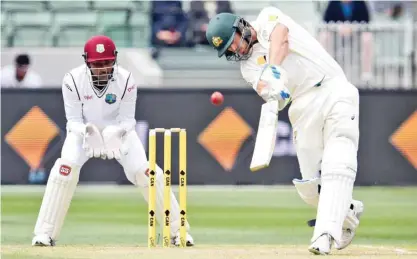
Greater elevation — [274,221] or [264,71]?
[264,71]

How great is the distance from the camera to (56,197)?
8.71 metres

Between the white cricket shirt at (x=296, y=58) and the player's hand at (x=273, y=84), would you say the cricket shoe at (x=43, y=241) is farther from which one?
the player's hand at (x=273, y=84)

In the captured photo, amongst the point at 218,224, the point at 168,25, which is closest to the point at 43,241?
the point at 218,224

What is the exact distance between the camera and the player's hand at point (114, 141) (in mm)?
8602

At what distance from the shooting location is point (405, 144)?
15016 millimetres

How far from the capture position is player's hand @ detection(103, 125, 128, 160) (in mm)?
8602

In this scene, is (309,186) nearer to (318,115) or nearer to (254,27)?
(318,115)

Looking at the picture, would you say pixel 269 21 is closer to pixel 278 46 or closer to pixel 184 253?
pixel 278 46

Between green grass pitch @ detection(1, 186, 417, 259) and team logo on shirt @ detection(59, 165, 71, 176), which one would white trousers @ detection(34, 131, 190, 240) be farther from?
green grass pitch @ detection(1, 186, 417, 259)

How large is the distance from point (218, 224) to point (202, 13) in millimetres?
7114

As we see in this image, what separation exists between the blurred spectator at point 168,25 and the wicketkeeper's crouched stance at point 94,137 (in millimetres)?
8983

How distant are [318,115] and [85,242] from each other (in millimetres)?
2790

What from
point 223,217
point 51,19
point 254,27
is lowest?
point 223,217

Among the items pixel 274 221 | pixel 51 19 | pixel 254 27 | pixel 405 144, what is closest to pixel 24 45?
pixel 51 19
